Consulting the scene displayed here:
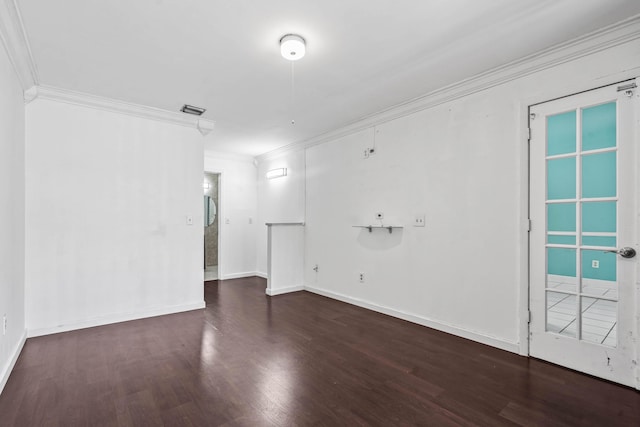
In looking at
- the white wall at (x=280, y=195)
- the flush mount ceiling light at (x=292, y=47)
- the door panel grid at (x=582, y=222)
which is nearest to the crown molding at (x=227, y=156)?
the white wall at (x=280, y=195)

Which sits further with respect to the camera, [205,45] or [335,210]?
[335,210]

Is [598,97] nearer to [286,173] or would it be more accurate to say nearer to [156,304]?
[286,173]

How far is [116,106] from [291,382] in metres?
3.56

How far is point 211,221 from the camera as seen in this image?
668cm

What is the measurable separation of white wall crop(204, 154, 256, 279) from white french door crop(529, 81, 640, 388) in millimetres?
5104

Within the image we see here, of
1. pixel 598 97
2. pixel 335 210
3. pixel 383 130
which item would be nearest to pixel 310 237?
pixel 335 210

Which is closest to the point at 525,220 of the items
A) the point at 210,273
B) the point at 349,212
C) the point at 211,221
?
the point at 349,212

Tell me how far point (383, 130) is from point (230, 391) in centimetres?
330

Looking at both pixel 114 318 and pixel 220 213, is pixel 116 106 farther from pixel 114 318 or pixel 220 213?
pixel 220 213

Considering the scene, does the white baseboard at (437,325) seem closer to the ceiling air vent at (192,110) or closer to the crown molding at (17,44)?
the ceiling air vent at (192,110)

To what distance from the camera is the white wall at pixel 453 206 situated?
8.99ft

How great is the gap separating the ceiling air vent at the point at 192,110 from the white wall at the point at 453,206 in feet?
6.46

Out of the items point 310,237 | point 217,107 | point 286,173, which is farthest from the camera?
point 286,173

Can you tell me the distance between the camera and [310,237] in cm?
524
